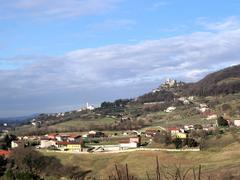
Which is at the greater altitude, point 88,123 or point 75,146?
point 88,123

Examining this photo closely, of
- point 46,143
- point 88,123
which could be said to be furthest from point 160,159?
point 88,123

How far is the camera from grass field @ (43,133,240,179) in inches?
2435

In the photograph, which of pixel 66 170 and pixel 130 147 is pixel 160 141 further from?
pixel 66 170

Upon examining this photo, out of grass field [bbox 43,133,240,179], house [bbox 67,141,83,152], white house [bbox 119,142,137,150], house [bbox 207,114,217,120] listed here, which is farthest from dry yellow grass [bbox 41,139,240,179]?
house [bbox 207,114,217,120]

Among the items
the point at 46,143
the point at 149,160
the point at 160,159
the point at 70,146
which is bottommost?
the point at 149,160

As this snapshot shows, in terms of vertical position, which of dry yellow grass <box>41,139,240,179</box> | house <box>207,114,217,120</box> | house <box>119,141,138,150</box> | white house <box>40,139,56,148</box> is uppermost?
house <box>207,114,217,120</box>

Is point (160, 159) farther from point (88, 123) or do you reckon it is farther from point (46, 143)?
point (88, 123)

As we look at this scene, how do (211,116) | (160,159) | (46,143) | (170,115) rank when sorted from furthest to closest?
(170,115), (211,116), (46,143), (160,159)

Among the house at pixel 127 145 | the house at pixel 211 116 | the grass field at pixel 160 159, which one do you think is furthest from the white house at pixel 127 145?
the house at pixel 211 116

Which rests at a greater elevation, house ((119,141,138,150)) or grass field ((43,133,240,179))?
house ((119,141,138,150))

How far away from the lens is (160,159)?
70.0 m

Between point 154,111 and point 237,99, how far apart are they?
33.6 m

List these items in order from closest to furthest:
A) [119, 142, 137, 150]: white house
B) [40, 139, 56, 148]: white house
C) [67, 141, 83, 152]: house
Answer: [119, 142, 137, 150]: white house → [67, 141, 83, 152]: house → [40, 139, 56, 148]: white house

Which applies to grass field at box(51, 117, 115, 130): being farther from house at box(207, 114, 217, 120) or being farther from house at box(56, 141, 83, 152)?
house at box(56, 141, 83, 152)
